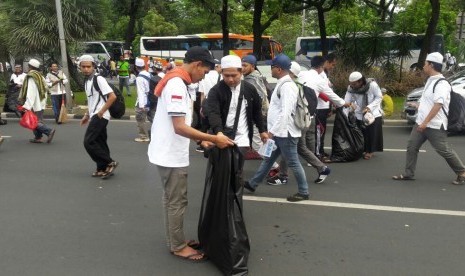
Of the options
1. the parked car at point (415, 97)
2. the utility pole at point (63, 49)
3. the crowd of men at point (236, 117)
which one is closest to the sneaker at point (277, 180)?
the crowd of men at point (236, 117)

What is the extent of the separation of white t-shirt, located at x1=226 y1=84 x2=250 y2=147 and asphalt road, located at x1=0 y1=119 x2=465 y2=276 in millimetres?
808

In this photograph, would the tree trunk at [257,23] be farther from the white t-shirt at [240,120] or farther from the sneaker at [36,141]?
the white t-shirt at [240,120]

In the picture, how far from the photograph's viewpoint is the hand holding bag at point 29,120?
8.74m

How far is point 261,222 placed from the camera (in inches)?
189

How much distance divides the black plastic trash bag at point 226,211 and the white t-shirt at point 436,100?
128 inches

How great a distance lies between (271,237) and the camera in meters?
4.39

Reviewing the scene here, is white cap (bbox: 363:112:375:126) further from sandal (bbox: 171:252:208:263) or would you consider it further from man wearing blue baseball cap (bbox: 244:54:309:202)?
sandal (bbox: 171:252:208:263)

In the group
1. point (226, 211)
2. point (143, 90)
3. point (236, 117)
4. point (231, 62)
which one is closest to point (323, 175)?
point (236, 117)

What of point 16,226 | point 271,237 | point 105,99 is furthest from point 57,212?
point 271,237

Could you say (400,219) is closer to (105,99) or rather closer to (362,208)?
(362,208)

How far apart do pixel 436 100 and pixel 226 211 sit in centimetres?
346

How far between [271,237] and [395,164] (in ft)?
11.8

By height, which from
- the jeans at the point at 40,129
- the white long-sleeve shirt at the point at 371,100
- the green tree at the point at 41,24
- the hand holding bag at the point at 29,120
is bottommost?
the jeans at the point at 40,129

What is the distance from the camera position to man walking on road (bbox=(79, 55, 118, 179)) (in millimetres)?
6247
